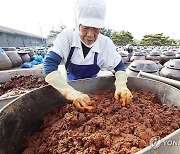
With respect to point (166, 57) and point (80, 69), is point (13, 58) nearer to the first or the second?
point (80, 69)

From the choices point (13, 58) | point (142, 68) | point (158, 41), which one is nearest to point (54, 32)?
point (158, 41)

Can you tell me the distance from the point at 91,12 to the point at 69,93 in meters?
0.53

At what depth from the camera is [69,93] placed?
991 mm

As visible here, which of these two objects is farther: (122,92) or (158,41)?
(158,41)

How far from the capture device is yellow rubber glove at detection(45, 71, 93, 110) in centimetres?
92

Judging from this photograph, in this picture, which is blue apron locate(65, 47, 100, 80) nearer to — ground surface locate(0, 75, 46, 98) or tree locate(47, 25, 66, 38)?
ground surface locate(0, 75, 46, 98)

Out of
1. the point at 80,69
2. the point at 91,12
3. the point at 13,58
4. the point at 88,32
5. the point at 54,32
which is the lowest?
the point at 54,32

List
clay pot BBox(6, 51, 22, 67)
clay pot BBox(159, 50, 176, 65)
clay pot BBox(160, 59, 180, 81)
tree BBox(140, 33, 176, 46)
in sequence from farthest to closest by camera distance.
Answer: tree BBox(140, 33, 176, 46) → clay pot BBox(159, 50, 176, 65) → clay pot BBox(6, 51, 22, 67) → clay pot BBox(160, 59, 180, 81)

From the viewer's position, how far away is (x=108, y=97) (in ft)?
3.62

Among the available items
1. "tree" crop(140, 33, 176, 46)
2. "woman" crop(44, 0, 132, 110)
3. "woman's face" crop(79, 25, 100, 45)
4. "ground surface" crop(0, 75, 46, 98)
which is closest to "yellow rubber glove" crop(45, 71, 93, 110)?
"woman" crop(44, 0, 132, 110)

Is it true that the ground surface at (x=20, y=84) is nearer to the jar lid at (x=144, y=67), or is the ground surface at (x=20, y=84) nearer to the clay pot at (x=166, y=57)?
the jar lid at (x=144, y=67)

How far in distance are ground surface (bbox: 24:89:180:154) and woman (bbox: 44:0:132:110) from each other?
78 millimetres

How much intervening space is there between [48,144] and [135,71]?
81.5 inches

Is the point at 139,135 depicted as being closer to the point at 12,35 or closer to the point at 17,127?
the point at 17,127
